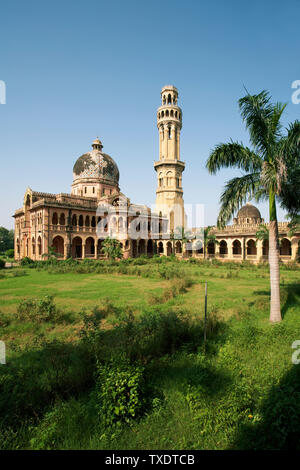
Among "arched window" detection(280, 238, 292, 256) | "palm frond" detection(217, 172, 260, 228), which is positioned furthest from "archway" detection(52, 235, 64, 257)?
"arched window" detection(280, 238, 292, 256)

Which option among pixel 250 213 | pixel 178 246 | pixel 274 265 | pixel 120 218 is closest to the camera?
pixel 274 265

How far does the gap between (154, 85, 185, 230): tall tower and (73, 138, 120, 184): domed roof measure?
8.84 m

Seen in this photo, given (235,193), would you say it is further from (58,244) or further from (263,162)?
(58,244)

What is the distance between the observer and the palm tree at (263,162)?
26.8 feet

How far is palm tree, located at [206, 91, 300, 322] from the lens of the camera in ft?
26.8

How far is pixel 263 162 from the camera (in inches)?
346

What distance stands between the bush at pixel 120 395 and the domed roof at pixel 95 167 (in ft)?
136

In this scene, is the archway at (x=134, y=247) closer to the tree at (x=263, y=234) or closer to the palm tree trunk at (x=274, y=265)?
the tree at (x=263, y=234)

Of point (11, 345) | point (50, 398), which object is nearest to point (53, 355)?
point (50, 398)

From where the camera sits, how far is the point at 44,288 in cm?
1452

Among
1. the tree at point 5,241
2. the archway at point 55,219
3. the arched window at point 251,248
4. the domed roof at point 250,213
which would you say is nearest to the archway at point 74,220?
the archway at point 55,219

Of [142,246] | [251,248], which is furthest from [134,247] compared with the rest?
[251,248]

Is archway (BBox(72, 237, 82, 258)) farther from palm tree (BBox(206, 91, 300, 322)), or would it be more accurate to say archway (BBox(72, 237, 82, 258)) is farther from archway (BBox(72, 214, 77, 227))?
palm tree (BBox(206, 91, 300, 322))

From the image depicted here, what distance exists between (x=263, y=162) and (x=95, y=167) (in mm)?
38606
